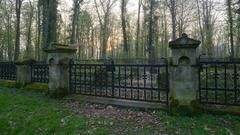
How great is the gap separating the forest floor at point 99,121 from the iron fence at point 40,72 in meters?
2.11

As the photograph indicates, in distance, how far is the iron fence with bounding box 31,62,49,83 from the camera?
925cm

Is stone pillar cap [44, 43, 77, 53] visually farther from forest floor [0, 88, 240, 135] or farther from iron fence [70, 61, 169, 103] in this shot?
forest floor [0, 88, 240, 135]

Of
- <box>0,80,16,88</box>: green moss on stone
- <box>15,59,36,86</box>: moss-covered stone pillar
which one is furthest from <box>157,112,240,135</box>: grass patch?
<box>0,80,16,88</box>: green moss on stone

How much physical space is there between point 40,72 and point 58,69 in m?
1.81

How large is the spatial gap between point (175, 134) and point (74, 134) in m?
2.12

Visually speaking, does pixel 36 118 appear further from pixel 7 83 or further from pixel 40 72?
pixel 7 83

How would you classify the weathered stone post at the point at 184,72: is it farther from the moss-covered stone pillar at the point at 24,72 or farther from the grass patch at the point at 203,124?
the moss-covered stone pillar at the point at 24,72

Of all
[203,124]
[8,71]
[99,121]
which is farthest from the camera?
[8,71]

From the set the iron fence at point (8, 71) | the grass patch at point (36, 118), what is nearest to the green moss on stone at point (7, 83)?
the iron fence at point (8, 71)

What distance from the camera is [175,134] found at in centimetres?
468

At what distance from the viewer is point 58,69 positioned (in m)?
A: 8.24

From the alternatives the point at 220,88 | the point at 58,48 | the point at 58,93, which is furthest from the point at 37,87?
the point at 220,88

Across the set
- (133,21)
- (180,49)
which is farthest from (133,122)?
(133,21)

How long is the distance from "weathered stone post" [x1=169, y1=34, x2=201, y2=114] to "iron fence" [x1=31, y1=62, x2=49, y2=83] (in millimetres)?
5321
